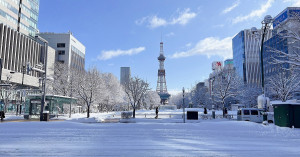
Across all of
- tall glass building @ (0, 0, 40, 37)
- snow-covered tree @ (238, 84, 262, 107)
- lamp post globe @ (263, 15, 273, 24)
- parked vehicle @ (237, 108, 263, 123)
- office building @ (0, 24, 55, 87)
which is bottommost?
parked vehicle @ (237, 108, 263, 123)

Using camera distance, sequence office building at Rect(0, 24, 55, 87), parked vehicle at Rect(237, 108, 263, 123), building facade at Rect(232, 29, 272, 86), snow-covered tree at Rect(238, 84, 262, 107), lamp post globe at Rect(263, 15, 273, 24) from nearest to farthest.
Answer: lamp post globe at Rect(263, 15, 273, 24) < parked vehicle at Rect(237, 108, 263, 123) < office building at Rect(0, 24, 55, 87) < snow-covered tree at Rect(238, 84, 262, 107) < building facade at Rect(232, 29, 272, 86)

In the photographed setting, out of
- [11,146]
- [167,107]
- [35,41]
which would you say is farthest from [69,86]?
[167,107]

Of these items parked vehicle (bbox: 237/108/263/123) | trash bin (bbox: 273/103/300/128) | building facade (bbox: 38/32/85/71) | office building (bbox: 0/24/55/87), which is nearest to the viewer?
trash bin (bbox: 273/103/300/128)

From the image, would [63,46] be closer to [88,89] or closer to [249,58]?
[88,89]

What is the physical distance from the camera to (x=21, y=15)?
213ft

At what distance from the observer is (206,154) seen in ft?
22.6

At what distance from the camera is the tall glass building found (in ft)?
186

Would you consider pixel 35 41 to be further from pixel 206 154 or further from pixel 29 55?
pixel 206 154

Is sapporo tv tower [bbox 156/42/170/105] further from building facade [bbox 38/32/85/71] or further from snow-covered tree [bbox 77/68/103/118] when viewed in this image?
snow-covered tree [bbox 77/68/103/118]

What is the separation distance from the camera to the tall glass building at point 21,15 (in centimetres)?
5684

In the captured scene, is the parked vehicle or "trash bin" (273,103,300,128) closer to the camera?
"trash bin" (273,103,300,128)

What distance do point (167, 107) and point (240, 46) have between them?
64006mm

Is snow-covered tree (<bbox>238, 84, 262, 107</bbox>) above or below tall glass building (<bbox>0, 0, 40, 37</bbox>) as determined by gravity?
below

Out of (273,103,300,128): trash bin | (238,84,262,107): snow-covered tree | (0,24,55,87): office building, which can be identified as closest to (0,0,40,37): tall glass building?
(0,24,55,87): office building
